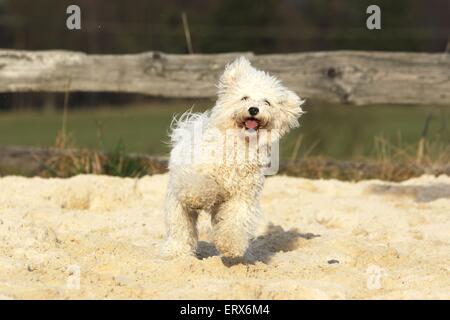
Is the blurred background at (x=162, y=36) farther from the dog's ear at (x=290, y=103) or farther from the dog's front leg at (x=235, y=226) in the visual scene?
the dog's front leg at (x=235, y=226)

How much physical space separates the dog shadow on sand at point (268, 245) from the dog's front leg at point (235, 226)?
30 centimetres

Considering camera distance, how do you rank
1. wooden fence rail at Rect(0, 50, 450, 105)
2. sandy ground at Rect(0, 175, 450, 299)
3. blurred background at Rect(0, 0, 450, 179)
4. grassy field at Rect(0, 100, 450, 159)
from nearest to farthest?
sandy ground at Rect(0, 175, 450, 299)
wooden fence rail at Rect(0, 50, 450, 105)
grassy field at Rect(0, 100, 450, 159)
blurred background at Rect(0, 0, 450, 179)

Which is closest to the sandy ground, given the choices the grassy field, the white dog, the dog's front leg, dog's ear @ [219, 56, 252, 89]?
the dog's front leg

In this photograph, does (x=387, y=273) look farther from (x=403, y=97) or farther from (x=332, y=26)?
(x=332, y=26)

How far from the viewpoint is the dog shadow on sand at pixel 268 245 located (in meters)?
6.69

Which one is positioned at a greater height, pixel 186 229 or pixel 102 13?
pixel 102 13

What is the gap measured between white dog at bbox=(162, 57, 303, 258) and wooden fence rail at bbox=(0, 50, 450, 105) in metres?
3.23

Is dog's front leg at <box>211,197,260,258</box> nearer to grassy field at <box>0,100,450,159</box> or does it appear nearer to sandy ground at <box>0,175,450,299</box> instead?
sandy ground at <box>0,175,450,299</box>

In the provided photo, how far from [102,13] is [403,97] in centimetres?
2728

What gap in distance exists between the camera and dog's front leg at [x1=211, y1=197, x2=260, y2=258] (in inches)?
235

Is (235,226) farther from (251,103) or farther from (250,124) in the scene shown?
(251,103)

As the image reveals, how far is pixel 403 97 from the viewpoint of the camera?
9.51m

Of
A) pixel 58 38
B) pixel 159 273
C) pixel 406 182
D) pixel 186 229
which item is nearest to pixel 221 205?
pixel 186 229
